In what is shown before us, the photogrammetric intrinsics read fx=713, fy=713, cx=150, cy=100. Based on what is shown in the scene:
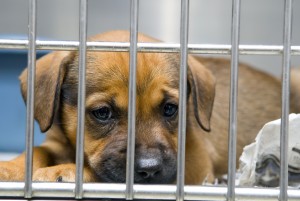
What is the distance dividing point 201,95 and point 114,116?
1.37 feet

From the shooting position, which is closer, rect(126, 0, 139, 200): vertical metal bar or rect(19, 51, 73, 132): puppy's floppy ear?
rect(126, 0, 139, 200): vertical metal bar

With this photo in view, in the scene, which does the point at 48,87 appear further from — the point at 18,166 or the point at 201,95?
the point at 201,95

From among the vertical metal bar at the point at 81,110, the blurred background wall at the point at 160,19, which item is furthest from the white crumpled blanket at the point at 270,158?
the blurred background wall at the point at 160,19

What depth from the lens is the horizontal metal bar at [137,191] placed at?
1.67m

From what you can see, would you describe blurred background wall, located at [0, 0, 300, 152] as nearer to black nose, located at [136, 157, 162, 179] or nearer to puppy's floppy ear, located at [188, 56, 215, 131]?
puppy's floppy ear, located at [188, 56, 215, 131]

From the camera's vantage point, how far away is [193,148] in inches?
111

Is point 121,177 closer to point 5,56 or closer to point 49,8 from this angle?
point 5,56

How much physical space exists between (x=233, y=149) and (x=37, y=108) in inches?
37.9

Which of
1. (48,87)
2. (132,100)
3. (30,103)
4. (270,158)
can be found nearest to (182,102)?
(132,100)

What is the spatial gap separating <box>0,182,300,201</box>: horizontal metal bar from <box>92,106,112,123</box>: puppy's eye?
2.35 ft

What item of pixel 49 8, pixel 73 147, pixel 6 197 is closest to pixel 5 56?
pixel 49 8

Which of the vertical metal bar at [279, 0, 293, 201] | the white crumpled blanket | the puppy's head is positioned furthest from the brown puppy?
the vertical metal bar at [279, 0, 293, 201]

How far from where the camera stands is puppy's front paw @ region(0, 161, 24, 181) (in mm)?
2072

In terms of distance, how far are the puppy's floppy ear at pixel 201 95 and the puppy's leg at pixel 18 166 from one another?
0.57 metres
